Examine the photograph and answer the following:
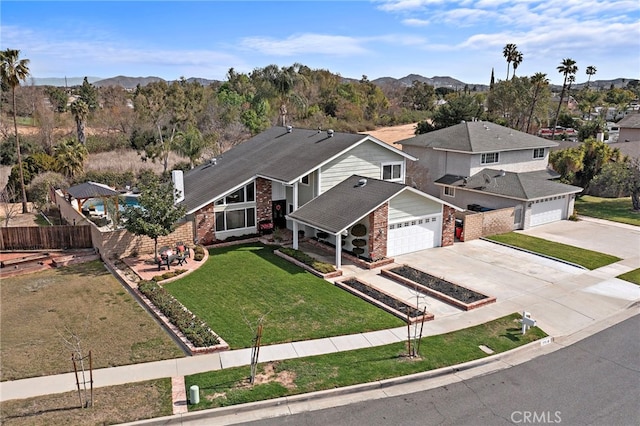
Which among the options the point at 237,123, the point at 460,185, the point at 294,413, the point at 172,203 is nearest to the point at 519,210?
the point at 460,185

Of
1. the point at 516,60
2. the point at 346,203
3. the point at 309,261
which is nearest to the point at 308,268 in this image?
the point at 309,261

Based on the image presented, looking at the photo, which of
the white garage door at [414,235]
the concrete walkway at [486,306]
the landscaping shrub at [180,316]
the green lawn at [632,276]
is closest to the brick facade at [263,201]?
the concrete walkway at [486,306]

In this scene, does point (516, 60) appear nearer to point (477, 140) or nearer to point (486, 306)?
point (477, 140)

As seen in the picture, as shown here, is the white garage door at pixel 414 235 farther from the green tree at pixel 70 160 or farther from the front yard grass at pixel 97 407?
the green tree at pixel 70 160

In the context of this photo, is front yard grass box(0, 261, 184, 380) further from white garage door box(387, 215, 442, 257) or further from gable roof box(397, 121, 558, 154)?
gable roof box(397, 121, 558, 154)

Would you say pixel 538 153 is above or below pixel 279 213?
above
